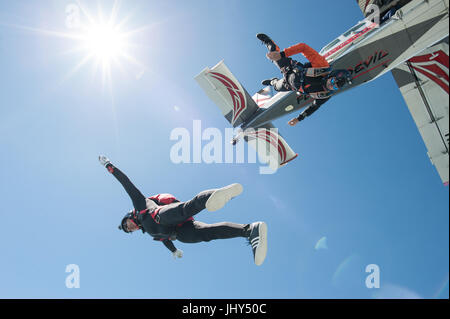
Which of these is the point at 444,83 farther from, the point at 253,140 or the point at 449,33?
the point at 253,140

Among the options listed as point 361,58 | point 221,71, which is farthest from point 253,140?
point 361,58

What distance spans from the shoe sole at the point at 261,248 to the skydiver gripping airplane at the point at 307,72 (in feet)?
14.6

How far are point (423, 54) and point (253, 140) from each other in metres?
5.48

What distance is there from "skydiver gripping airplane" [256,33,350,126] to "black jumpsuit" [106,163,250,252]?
4.41 m

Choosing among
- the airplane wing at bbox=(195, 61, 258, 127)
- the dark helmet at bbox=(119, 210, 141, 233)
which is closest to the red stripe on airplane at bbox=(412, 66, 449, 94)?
the airplane wing at bbox=(195, 61, 258, 127)

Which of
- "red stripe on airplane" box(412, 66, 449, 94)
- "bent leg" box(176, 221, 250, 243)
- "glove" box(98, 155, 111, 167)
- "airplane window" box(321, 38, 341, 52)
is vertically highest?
"airplane window" box(321, 38, 341, 52)

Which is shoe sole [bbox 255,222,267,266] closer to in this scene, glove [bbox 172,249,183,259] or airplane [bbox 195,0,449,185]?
glove [bbox 172,249,183,259]

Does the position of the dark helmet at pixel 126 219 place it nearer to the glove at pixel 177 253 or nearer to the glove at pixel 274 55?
the glove at pixel 177 253

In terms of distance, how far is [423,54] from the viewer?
8234mm

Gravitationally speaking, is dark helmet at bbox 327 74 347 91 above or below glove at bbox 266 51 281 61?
below

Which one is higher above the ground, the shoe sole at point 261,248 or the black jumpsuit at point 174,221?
the black jumpsuit at point 174,221

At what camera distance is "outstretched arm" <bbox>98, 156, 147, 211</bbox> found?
250 inches

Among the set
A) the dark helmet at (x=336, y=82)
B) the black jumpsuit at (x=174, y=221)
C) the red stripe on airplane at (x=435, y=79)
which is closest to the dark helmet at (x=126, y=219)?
the black jumpsuit at (x=174, y=221)

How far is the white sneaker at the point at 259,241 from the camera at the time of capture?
4836mm
